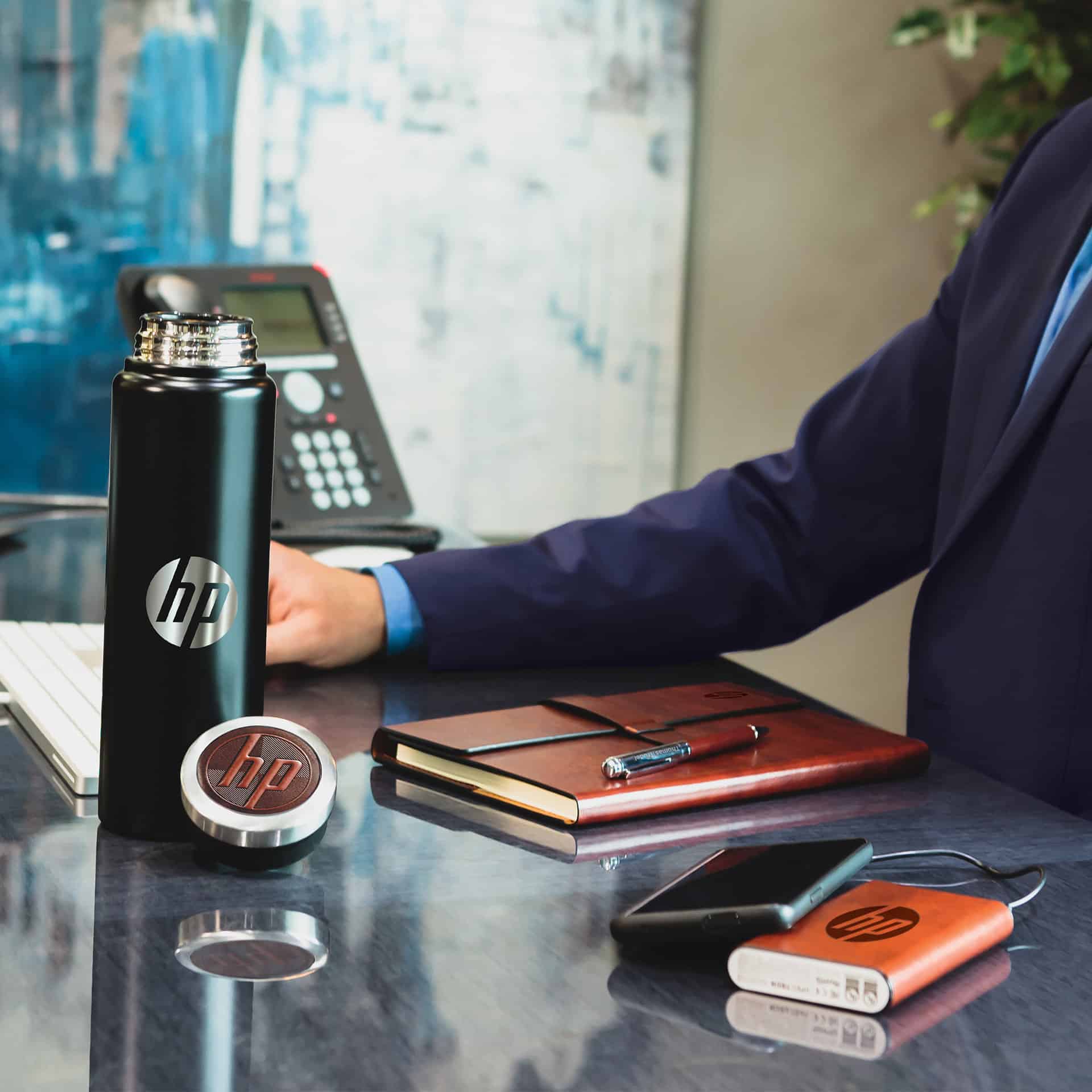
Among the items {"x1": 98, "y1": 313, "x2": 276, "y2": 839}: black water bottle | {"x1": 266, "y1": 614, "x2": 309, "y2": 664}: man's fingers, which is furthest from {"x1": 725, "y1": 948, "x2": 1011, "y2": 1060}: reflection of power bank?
{"x1": 266, "y1": 614, "x2": 309, "y2": 664}: man's fingers

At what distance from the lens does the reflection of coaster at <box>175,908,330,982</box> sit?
50 centimetres

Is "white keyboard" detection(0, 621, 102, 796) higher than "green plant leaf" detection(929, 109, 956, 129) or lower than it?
lower

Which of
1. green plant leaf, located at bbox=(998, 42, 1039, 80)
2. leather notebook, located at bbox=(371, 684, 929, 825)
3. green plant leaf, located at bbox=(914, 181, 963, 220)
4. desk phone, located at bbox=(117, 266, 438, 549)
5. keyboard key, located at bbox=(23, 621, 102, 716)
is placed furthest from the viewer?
green plant leaf, located at bbox=(914, 181, 963, 220)

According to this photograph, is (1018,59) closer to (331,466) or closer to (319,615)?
(331,466)

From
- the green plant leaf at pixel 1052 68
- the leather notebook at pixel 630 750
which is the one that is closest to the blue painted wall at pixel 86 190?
the green plant leaf at pixel 1052 68

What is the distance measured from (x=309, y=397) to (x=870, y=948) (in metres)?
1.10

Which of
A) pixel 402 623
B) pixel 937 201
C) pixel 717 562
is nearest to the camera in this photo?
pixel 402 623

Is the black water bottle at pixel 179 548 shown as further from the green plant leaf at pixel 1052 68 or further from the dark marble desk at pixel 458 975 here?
the green plant leaf at pixel 1052 68

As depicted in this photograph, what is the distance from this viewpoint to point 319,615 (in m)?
0.96

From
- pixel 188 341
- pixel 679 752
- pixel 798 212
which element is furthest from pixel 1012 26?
pixel 188 341

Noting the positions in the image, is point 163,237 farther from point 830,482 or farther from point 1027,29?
point 830,482

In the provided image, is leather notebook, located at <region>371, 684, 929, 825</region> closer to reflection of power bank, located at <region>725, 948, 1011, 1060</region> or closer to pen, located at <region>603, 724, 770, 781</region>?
pen, located at <region>603, 724, 770, 781</region>

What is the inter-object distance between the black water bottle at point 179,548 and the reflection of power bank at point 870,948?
25 centimetres

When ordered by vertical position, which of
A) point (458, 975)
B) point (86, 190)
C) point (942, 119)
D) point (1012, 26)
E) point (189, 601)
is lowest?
point (458, 975)
